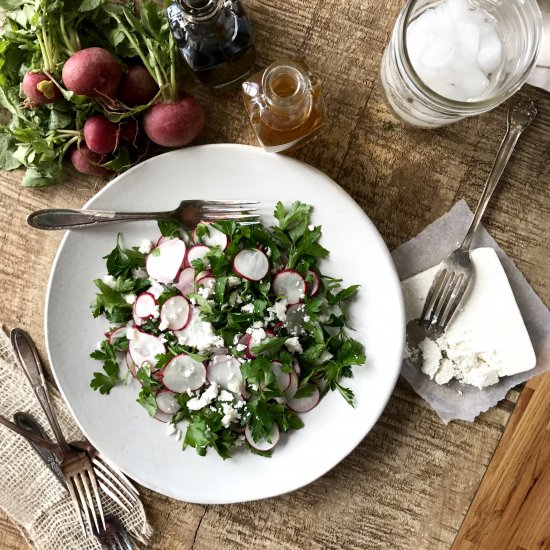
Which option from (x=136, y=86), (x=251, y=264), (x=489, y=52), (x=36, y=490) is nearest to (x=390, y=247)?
(x=251, y=264)

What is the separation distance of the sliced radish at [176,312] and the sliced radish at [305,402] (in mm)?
271

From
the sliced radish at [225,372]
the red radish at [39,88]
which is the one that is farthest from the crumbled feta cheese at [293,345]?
the red radish at [39,88]

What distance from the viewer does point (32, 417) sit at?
129cm

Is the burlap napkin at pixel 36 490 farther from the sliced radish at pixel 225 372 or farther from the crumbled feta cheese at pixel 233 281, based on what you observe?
the crumbled feta cheese at pixel 233 281

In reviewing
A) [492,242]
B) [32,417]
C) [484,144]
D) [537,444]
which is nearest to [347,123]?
[484,144]

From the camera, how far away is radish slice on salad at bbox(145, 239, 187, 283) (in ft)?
3.80

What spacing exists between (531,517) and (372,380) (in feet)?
1.72

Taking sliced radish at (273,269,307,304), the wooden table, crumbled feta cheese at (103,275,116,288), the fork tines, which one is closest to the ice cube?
the wooden table

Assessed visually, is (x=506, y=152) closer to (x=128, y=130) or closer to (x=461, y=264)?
(x=461, y=264)

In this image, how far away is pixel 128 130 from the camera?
1184 mm

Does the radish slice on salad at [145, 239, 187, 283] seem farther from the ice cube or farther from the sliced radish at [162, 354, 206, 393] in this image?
the ice cube

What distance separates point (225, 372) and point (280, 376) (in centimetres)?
11

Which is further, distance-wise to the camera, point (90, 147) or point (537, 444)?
point (537, 444)

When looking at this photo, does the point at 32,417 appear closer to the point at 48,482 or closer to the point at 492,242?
the point at 48,482
